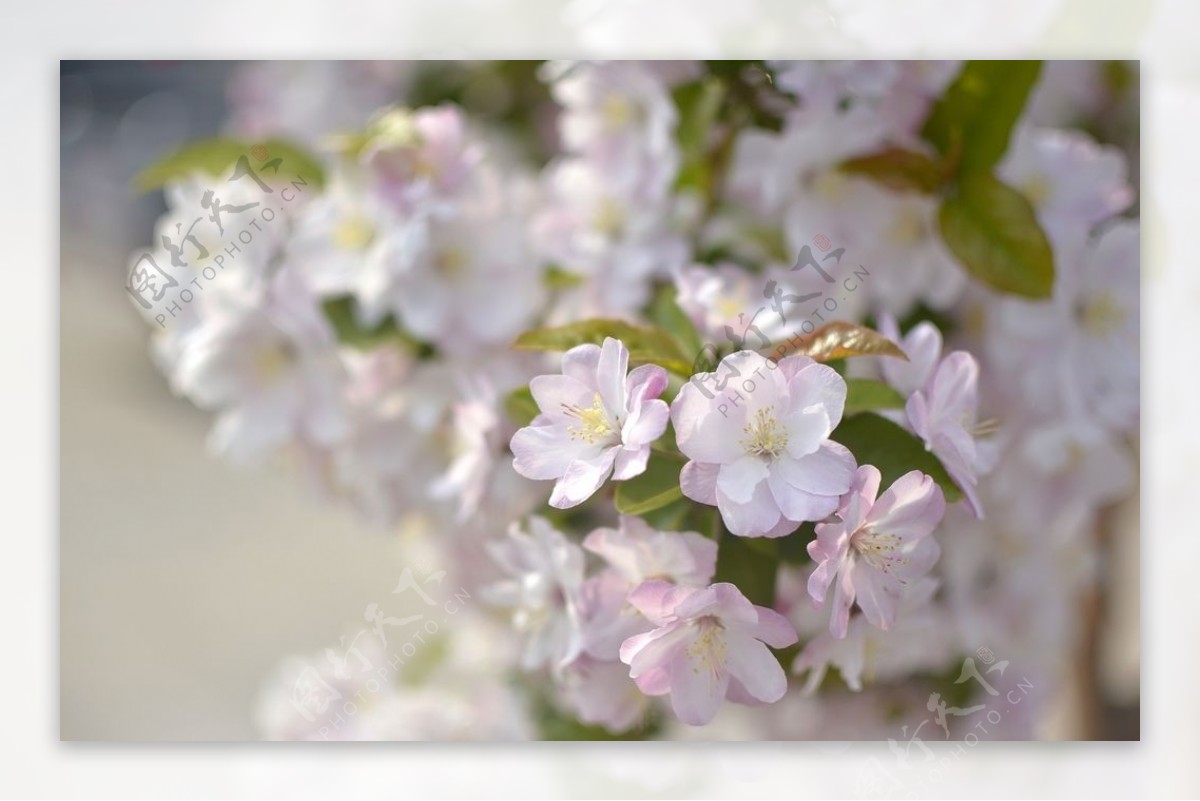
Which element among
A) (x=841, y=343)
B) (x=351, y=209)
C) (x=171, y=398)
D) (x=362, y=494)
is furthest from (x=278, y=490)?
(x=841, y=343)

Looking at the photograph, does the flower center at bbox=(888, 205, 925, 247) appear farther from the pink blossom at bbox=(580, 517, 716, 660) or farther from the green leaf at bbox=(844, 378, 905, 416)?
the pink blossom at bbox=(580, 517, 716, 660)

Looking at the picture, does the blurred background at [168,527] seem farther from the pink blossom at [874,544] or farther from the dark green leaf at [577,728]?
the pink blossom at [874,544]

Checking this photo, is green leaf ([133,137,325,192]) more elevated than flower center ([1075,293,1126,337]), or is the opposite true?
Answer: green leaf ([133,137,325,192])

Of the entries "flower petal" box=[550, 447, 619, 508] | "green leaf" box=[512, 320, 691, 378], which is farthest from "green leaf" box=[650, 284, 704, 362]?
"flower petal" box=[550, 447, 619, 508]

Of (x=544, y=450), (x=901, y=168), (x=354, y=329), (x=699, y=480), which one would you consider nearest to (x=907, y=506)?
(x=699, y=480)

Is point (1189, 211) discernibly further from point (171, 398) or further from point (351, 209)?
point (171, 398)

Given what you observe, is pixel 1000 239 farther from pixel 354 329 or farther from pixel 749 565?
pixel 354 329

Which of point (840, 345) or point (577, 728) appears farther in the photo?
point (577, 728)
